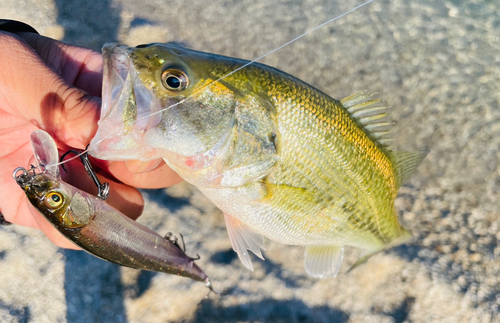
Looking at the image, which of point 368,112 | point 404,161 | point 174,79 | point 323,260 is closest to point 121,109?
point 174,79

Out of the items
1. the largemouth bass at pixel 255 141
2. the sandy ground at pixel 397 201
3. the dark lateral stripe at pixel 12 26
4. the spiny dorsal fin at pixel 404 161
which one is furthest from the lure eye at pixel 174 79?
the dark lateral stripe at pixel 12 26

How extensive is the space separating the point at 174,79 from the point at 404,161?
1.37 meters

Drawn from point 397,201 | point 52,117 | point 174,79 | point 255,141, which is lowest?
point 397,201

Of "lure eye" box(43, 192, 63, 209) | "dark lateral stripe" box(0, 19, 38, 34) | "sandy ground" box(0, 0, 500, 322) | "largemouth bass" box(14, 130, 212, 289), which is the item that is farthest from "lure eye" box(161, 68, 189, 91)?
"dark lateral stripe" box(0, 19, 38, 34)

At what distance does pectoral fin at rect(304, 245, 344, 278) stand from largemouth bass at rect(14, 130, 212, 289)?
25.6 inches

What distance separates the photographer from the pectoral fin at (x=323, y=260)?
1885 mm

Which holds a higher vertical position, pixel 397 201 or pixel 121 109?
pixel 121 109

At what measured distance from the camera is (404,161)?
180 centimetres

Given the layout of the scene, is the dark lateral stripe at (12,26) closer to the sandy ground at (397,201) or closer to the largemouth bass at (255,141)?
the sandy ground at (397,201)

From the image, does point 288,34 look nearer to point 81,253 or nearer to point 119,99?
point 119,99

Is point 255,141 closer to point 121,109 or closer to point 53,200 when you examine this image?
point 121,109

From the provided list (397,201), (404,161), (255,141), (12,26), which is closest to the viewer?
(255,141)

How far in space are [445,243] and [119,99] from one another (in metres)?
2.48

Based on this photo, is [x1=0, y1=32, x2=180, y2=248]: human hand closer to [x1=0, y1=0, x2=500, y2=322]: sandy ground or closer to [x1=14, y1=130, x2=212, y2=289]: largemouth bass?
[x1=14, y1=130, x2=212, y2=289]: largemouth bass
